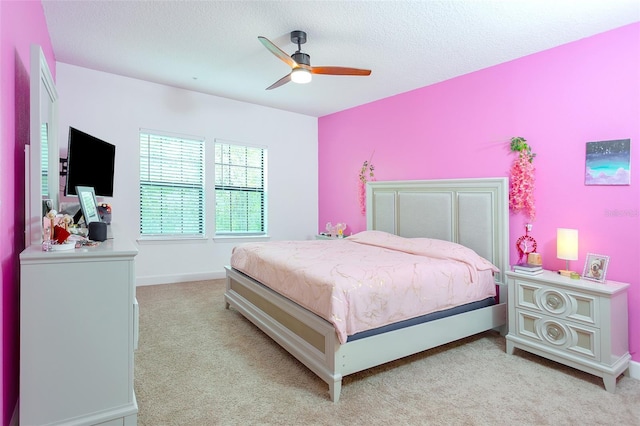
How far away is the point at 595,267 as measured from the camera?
2596 mm

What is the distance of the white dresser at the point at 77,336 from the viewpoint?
1.55m

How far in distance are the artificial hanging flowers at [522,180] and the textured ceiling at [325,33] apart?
0.91 metres

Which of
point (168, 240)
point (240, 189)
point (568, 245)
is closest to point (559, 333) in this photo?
point (568, 245)

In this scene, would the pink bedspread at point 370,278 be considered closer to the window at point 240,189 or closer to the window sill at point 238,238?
the window sill at point 238,238

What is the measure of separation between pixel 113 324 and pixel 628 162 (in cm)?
369

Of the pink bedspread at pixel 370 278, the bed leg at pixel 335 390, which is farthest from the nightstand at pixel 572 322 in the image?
the bed leg at pixel 335 390

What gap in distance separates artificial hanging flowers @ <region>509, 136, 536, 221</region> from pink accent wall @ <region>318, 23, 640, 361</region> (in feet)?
0.20

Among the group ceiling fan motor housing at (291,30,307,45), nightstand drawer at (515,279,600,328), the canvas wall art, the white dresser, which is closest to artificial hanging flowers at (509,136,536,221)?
the canvas wall art

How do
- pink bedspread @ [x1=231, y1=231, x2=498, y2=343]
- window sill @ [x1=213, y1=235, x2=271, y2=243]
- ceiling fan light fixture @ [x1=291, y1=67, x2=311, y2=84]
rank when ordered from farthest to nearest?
window sill @ [x1=213, y1=235, x2=271, y2=243], ceiling fan light fixture @ [x1=291, y1=67, x2=311, y2=84], pink bedspread @ [x1=231, y1=231, x2=498, y2=343]

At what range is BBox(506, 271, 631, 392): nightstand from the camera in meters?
2.30

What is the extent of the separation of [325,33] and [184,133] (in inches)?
110

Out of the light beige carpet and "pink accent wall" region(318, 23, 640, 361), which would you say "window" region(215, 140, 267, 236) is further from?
the light beige carpet

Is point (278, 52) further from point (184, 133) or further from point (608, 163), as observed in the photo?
point (608, 163)

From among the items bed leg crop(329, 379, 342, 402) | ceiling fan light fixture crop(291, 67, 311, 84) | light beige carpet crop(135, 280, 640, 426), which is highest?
ceiling fan light fixture crop(291, 67, 311, 84)
